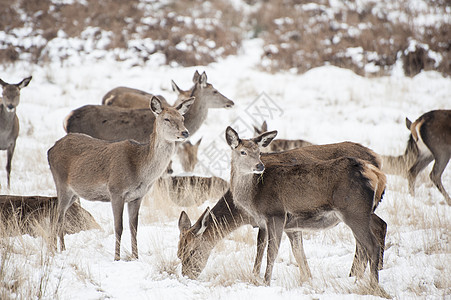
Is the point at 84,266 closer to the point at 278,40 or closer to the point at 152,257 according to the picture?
the point at 152,257

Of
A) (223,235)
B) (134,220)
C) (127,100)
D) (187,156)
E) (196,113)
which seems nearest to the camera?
(223,235)

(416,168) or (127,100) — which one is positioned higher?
(416,168)

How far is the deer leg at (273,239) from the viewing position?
577 centimetres

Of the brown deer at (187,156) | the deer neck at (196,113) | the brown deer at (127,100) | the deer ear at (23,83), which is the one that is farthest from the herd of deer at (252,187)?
the brown deer at (127,100)

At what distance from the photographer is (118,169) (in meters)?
6.50

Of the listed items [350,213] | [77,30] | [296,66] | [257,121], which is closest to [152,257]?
[350,213]

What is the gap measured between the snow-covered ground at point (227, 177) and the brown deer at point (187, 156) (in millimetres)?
240

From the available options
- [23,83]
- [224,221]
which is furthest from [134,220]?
[23,83]

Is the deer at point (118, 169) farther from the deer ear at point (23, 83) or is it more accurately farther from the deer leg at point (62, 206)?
the deer ear at point (23, 83)

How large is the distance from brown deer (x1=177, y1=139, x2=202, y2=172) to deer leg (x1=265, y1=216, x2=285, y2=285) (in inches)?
268

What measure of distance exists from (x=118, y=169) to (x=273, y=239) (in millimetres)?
2213

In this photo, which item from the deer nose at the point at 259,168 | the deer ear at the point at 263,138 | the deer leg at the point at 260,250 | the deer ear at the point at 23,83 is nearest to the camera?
the deer nose at the point at 259,168

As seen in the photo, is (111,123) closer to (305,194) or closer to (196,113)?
(196,113)

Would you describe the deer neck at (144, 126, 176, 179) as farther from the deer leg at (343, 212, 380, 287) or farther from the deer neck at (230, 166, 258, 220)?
the deer leg at (343, 212, 380, 287)
